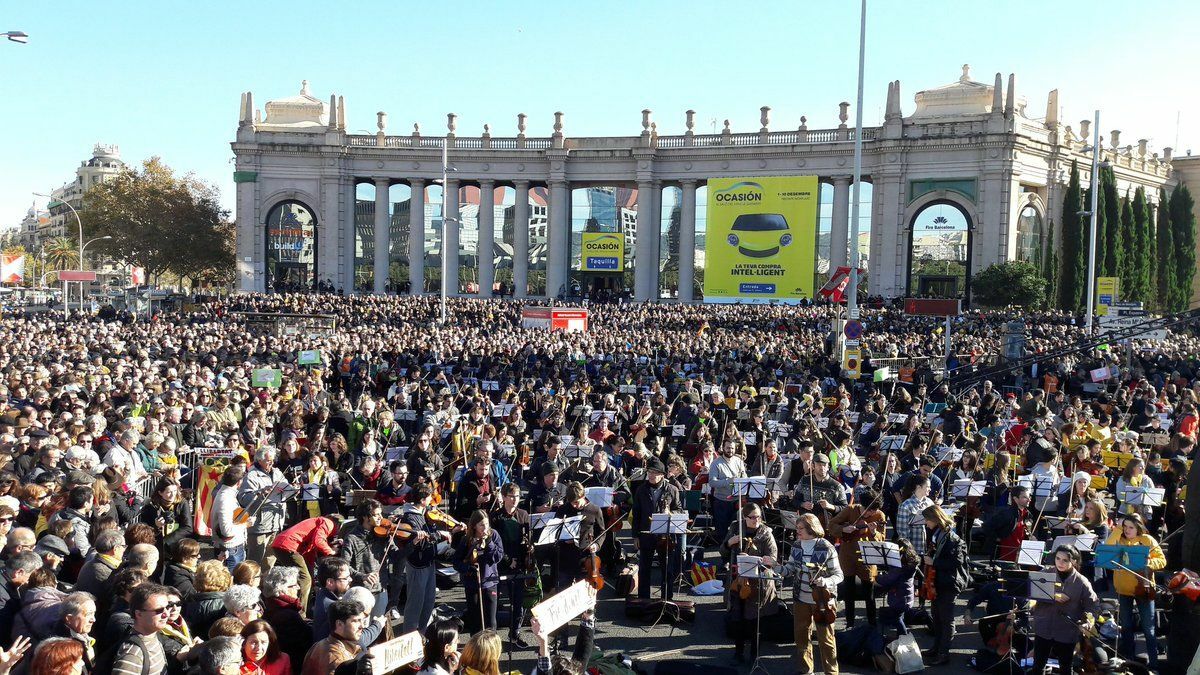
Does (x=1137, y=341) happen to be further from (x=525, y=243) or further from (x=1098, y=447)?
(x=525, y=243)

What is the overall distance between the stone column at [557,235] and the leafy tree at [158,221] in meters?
27.9

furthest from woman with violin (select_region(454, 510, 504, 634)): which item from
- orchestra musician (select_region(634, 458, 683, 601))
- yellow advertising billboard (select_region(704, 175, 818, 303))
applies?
yellow advertising billboard (select_region(704, 175, 818, 303))

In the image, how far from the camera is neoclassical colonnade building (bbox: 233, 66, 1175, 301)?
Result: 201ft

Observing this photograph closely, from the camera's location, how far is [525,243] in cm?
6881

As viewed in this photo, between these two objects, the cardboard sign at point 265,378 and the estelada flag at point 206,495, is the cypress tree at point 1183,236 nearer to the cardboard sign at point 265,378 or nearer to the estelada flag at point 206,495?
the cardboard sign at point 265,378

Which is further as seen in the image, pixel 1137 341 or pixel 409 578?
pixel 1137 341

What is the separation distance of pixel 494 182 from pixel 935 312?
137 feet

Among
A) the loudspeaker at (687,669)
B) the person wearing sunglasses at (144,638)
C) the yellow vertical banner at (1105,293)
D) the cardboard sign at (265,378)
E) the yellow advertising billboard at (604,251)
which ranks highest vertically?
the yellow advertising billboard at (604,251)

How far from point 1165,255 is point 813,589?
75592 mm

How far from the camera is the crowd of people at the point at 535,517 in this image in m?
7.24

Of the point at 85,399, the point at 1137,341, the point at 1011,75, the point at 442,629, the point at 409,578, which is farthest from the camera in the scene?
the point at 1011,75

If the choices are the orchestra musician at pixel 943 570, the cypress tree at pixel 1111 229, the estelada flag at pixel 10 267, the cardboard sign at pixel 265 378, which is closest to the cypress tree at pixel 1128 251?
the cypress tree at pixel 1111 229

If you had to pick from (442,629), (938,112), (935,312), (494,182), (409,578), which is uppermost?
(938,112)

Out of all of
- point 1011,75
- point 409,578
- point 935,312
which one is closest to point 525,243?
point 1011,75
